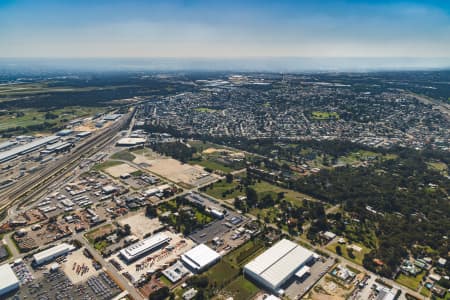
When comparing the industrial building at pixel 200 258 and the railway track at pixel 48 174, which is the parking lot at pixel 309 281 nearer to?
the industrial building at pixel 200 258

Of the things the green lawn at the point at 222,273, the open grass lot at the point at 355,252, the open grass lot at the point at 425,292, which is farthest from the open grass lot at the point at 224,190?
the open grass lot at the point at 425,292

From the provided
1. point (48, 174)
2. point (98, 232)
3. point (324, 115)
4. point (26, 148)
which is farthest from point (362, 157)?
point (26, 148)

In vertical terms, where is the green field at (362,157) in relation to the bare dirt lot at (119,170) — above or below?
above

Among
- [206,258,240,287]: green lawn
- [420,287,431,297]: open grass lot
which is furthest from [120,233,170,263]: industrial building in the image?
[420,287,431,297]: open grass lot

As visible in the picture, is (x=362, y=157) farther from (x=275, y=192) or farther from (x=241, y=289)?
(x=241, y=289)

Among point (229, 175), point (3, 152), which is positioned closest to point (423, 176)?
point (229, 175)

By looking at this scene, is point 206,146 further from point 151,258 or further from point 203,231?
point 151,258

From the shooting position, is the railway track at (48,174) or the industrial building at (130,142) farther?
the industrial building at (130,142)
